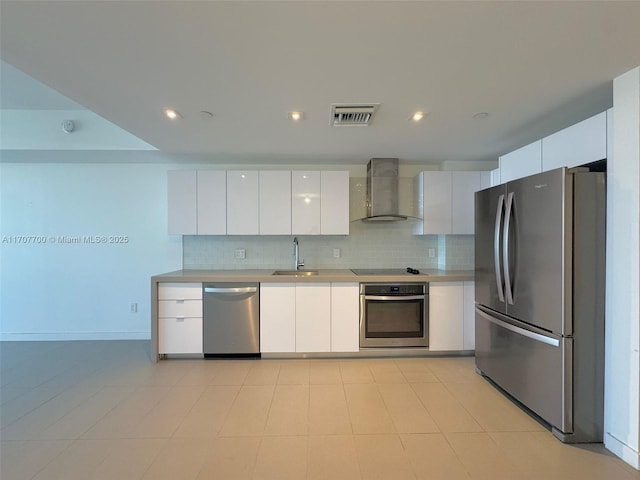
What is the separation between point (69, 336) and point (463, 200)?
5.25 meters

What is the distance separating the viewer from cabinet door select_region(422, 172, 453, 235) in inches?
140

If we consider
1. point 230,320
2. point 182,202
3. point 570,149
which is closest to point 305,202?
point 182,202

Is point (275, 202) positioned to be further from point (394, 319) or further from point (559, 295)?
point (559, 295)

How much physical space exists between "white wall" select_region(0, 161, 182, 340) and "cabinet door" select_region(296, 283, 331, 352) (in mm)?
1810

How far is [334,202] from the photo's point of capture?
3.54 metres

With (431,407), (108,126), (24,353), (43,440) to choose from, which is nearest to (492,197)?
(431,407)

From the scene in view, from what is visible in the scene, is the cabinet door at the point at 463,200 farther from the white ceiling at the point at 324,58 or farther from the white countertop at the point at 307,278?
the white ceiling at the point at 324,58

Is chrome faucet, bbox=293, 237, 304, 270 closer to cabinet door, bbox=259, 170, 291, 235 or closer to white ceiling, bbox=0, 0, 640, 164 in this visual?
cabinet door, bbox=259, 170, 291, 235

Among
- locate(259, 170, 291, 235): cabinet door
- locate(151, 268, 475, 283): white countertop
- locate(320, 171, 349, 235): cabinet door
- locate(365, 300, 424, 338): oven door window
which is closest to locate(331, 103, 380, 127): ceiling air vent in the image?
locate(320, 171, 349, 235): cabinet door

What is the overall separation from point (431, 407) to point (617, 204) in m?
1.83

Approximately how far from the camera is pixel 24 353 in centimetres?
332

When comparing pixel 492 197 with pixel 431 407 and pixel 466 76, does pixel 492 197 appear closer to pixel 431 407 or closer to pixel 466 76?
pixel 466 76

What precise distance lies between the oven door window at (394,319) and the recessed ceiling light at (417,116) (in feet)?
6.05

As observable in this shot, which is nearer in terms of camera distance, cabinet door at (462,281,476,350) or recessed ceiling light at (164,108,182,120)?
recessed ceiling light at (164,108,182,120)
